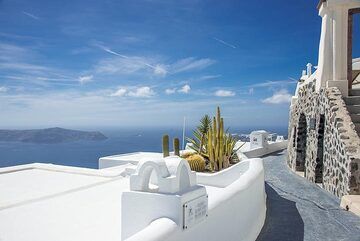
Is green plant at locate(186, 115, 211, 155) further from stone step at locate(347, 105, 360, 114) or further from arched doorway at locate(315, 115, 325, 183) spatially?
stone step at locate(347, 105, 360, 114)

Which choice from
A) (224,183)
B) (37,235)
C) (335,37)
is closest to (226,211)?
(37,235)

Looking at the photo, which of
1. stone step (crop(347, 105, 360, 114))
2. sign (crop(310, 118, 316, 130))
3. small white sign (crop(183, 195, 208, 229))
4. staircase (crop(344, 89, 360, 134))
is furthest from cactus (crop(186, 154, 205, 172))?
small white sign (crop(183, 195, 208, 229))

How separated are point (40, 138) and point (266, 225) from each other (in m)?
39.7

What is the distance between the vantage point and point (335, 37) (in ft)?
31.0

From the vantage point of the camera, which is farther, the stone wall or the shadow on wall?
the stone wall

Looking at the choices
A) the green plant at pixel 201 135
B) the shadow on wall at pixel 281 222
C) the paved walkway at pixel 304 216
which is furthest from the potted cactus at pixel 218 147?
the shadow on wall at pixel 281 222

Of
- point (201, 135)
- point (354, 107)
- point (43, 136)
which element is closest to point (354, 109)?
point (354, 107)

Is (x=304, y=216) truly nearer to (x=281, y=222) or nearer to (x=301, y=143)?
(x=281, y=222)

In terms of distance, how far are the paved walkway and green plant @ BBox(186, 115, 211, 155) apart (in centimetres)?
208

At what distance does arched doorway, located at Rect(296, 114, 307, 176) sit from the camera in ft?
35.5

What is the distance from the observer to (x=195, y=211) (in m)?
2.77

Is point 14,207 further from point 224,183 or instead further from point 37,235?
point 224,183

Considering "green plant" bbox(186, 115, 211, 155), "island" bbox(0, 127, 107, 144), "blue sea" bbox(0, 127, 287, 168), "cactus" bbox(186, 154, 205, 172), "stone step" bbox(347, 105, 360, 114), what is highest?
"stone step" bbox(347, 105, 360, 114)

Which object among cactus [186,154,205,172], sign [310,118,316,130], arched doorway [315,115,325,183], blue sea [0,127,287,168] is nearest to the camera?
cactus [186,154,205,172]
